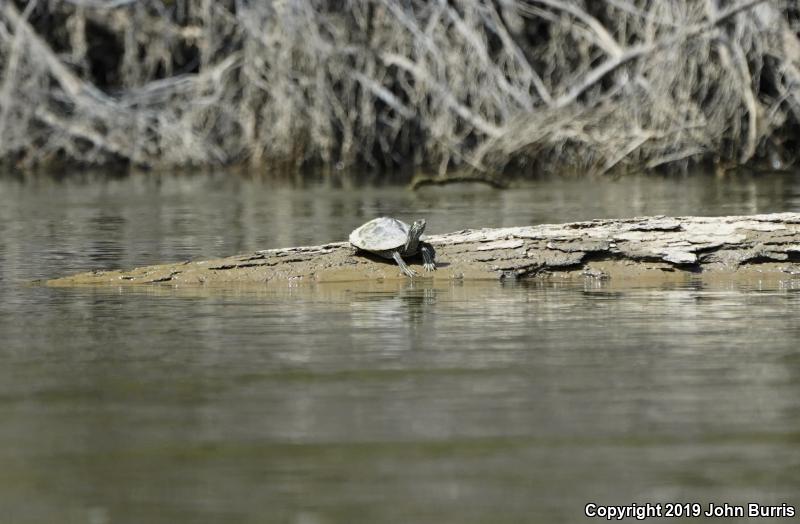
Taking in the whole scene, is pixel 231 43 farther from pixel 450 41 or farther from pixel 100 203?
pixel 100 203

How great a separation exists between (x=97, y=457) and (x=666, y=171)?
51.4 feet

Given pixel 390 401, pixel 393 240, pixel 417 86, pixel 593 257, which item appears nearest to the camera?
pixel 390 401

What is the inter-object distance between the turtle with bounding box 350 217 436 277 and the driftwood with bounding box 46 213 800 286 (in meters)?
0.11

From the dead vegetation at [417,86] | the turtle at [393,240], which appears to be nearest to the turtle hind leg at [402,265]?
the turtle at [393,240]

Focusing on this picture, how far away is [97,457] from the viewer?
429 cm

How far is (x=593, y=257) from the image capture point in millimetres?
8180

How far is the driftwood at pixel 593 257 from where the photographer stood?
8.12 meters

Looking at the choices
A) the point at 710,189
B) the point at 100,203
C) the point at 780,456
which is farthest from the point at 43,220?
the point at 780,456

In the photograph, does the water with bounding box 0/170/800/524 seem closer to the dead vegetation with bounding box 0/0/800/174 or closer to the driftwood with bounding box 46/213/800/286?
the driftwood with bounding box 46/213/800/286

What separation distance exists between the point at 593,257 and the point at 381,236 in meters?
1.02

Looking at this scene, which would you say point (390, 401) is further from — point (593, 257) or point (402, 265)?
point (593, 257)

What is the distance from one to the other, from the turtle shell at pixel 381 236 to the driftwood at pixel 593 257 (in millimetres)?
232

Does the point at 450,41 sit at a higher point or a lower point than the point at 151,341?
higher

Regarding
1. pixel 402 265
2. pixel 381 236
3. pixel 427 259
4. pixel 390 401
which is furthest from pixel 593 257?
pixel 390 401
